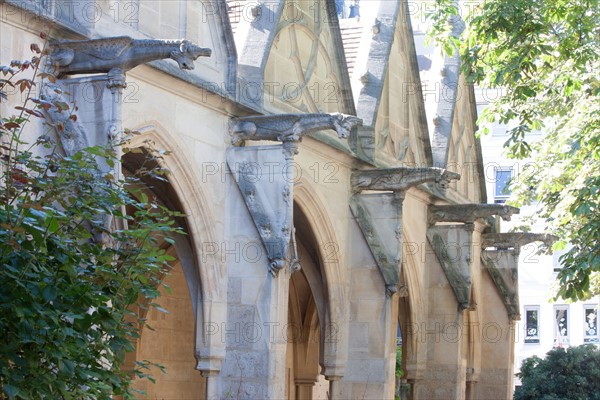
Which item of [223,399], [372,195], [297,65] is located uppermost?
[297,65]

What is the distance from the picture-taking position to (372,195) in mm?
19062

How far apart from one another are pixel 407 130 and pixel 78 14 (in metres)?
10.4

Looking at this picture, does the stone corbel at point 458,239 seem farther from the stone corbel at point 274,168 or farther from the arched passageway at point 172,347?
the stone corbel at point 274,168

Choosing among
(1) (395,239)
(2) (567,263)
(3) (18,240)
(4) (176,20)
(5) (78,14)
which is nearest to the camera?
(3) (18,240)

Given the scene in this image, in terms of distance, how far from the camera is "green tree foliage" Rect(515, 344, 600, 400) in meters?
29.2

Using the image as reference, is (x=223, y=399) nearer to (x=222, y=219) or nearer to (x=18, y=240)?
(x=222, y=219)

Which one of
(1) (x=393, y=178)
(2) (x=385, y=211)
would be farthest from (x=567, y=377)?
(1) (x=393, y=178)

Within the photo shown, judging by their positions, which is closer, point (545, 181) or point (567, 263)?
point (567, 263)

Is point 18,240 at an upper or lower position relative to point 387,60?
lower

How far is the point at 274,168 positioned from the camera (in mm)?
15125

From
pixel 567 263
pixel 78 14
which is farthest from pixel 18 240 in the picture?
pixel 567 263

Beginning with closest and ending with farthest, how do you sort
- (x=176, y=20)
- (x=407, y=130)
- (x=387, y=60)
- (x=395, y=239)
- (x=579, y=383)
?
(x=176, y=20) → (x=395, y=239) → (x=387, y=60) → (x=407, y=130) → (x=579, y=383)

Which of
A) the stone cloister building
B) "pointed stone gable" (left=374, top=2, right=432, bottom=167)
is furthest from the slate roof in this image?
"pointed stone gable" (left=374, top=2, right=432, bottom=167)

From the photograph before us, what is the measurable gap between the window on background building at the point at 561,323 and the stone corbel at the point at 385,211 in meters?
30.7
